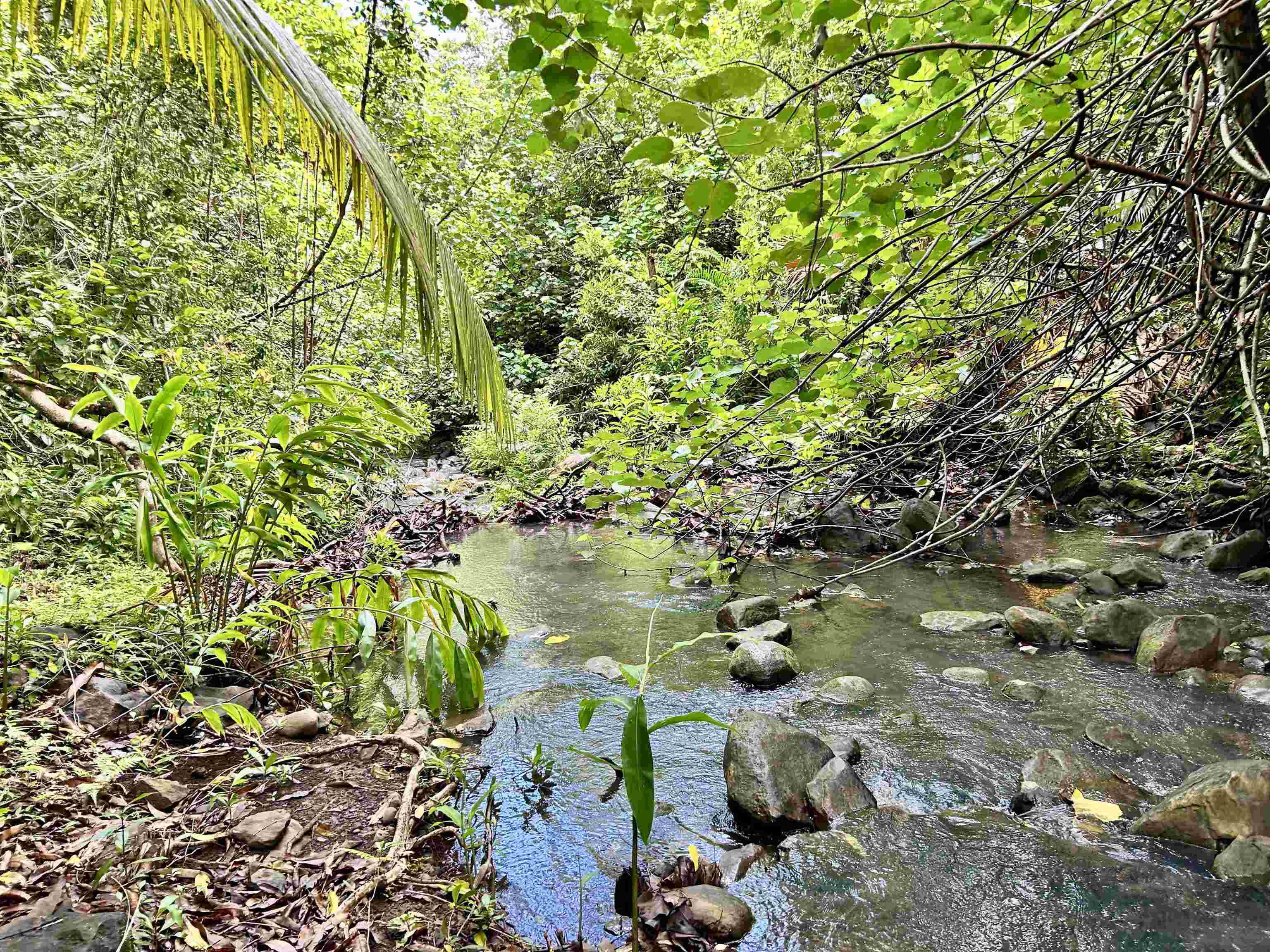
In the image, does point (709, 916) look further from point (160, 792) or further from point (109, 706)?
point (109, 706)

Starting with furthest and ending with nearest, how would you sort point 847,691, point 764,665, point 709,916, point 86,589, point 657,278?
1. point 657,278
2. point 764,665
3. point 847,691
4. point 86,589
5. point 709,916

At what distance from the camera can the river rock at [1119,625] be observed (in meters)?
3.98

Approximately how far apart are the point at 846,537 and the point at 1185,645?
338 cm

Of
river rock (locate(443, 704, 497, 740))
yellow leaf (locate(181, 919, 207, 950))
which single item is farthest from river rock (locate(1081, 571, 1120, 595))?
yellow leaf (locate(181, 919, 207, 950))

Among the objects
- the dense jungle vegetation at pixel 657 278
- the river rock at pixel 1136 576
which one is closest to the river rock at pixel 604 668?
the dense jungle vegetation at pixel 657 278

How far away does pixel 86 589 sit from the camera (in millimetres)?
3104

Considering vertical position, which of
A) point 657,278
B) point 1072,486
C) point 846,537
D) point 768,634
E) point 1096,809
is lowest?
point 1096,809

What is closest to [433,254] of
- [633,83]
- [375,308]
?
[633,83]

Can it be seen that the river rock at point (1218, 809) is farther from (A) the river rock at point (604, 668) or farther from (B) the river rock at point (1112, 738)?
(A) the river rock at point (604, 668)

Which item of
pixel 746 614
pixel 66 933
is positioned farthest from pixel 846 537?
pixel 66 933

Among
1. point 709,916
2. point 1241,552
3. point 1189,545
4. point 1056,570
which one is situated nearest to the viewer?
point 709,916

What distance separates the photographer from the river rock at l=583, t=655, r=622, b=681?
4.00 metres

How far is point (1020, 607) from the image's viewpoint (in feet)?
14.5

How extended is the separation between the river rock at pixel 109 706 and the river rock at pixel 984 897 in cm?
240
